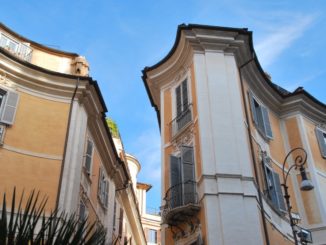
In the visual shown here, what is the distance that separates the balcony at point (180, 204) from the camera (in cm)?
1384

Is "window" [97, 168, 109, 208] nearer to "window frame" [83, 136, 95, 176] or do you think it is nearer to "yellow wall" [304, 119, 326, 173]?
"window frame" [83, 136, 95, 176]

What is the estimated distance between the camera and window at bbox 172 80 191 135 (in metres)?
16.6

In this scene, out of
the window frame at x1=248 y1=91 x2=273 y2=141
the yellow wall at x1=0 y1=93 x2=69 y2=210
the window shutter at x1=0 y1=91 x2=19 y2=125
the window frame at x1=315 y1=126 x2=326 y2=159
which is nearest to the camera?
the yellow wall at x1=0 y1=93 x2=69 y2=210

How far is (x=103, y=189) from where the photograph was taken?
22.3 m

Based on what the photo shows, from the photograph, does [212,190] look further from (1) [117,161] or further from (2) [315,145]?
(1) [117,161]

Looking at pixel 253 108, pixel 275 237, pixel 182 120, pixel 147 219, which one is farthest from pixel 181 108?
pixel 147 219

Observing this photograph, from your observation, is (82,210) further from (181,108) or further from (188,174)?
(181,108)

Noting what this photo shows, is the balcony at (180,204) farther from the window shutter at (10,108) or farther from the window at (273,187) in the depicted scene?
the window shutter at (10,108)

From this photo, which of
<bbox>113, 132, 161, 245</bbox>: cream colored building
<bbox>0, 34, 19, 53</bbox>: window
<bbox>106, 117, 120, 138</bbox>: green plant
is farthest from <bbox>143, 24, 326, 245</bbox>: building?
<bbox>113, 132, 161, 245</bbox>: cream colored building

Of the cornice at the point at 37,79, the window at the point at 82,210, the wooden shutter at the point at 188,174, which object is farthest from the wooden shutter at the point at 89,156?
the wooden shutter at the point at 188,174

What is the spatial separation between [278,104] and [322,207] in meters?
4.78

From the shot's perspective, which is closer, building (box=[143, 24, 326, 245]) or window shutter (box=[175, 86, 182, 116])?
building (box=[143, 24, 326, 245])

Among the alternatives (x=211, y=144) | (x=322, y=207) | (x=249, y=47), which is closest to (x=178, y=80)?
(x=249, y=47)

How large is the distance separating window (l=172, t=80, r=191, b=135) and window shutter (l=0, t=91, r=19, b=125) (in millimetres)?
5747
